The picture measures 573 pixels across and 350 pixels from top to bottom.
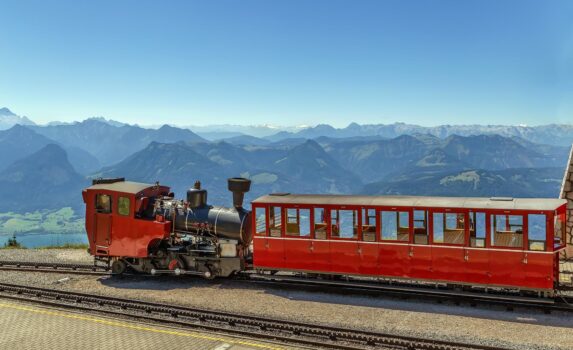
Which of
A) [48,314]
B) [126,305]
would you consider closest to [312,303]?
[126,305]

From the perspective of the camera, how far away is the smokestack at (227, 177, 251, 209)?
763 inches

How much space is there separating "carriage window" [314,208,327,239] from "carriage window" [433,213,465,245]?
4053 mm

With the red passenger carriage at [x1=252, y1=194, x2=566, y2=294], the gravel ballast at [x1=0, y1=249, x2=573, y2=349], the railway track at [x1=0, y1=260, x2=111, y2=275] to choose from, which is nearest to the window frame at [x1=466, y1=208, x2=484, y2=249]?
the red passenger carriage at [x1=252, y1=194, x2=566, y2=294]

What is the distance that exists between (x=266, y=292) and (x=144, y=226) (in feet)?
20.3

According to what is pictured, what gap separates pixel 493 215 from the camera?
14.7m

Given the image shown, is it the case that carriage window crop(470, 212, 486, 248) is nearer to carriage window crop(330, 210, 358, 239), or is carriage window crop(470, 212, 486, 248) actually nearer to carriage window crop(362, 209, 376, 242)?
carriage window crop(362, 209, 376, 242)

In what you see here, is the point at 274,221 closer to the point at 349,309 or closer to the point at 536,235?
the point at 349,309

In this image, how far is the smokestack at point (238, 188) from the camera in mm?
19391

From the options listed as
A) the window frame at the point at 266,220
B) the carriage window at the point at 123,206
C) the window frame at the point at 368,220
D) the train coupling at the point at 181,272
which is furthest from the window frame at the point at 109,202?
the window frame at the point at 368,220

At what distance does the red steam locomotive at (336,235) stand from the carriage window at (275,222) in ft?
0.14

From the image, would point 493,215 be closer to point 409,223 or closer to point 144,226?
point 409,223

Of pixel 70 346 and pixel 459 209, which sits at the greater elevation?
pixel 459 209

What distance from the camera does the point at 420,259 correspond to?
Result: 1560 cm

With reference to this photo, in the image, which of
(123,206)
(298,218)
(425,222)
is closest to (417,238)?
(425,222)
